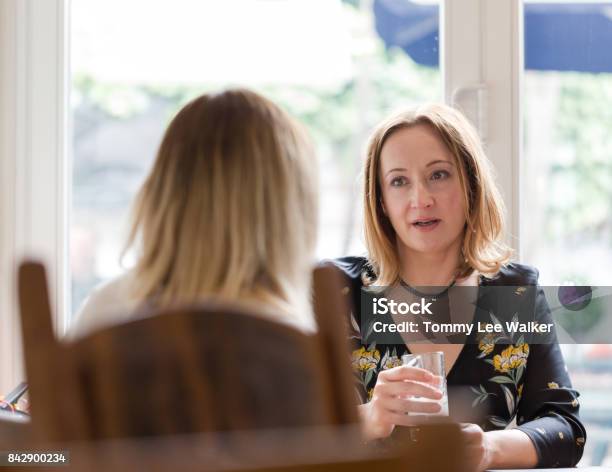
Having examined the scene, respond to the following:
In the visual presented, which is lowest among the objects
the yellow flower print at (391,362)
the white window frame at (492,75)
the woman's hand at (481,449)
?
the woman's hand at (481,449)

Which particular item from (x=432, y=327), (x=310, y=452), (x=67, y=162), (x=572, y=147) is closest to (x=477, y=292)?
(x=432, y=327)

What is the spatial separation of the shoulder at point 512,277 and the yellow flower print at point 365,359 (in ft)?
0.91

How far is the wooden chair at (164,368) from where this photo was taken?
0.53 meters

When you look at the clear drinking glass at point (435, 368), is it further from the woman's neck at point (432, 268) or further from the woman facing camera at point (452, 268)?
the woman's neck at point (432, 268)

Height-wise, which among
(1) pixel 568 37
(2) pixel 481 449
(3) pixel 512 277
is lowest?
(2) pixel 481 449

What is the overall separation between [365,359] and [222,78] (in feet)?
2.68

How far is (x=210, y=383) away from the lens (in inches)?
21.1

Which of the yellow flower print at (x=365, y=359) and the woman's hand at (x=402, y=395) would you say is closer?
the woman's hand at (x=402, y=395)

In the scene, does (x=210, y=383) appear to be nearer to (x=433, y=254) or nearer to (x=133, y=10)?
(x=433, y=254)

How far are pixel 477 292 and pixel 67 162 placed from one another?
1.05 metres

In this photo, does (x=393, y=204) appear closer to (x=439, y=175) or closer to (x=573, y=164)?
(x=439, y=175)

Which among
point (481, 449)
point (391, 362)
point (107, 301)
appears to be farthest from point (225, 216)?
point (391, 362)

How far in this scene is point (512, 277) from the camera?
1.67m

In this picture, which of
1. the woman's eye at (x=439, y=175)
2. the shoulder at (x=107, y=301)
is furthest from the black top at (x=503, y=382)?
the shoulder at (x=107, y=301)
